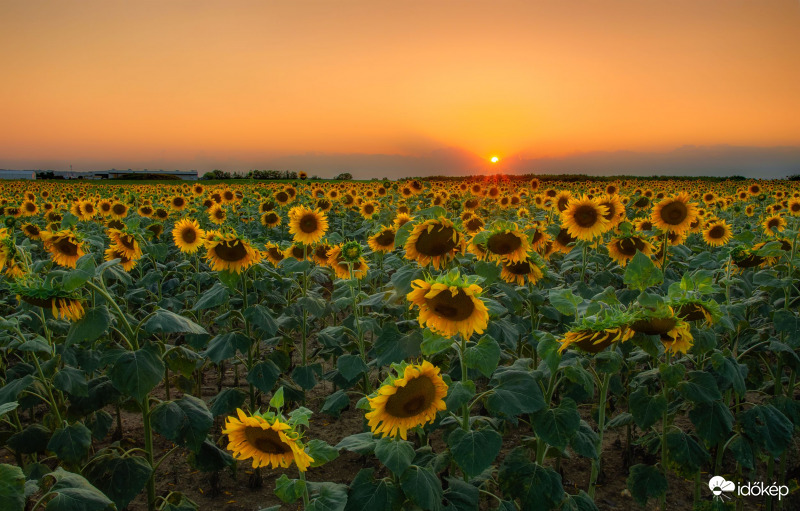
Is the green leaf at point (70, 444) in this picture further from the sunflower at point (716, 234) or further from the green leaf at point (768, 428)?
the sunflower at point (716, 234)

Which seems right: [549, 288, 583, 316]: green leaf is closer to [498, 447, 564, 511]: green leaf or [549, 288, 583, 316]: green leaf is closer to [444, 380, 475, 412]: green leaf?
[444, 380, 475, 412]: green leaf

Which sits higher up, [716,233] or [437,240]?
[716,233]

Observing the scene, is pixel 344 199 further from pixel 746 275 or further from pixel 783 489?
pixel 783 489

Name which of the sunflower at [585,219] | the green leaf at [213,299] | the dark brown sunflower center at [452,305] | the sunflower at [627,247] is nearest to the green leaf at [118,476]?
the green leaf at [213,299]

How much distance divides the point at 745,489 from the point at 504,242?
2.33 meters

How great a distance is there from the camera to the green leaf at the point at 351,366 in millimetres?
3668

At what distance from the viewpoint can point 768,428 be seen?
318cm

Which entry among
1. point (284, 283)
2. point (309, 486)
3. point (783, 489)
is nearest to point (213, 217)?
point (284, 283)

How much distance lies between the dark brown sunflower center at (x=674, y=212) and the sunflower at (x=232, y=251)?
435 cm

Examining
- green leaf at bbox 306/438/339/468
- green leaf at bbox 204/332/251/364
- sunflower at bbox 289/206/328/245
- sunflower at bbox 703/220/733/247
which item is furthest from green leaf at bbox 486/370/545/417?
sunflower at bbox 703/220/733/247

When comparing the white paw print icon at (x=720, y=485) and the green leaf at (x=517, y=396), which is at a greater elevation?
the green leaf at (x=517, y=396)

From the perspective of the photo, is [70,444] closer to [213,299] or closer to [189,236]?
[213,299]

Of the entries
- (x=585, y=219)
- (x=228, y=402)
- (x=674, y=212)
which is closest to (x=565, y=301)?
(x=228, y=402)

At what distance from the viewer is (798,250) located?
454 centimetres
